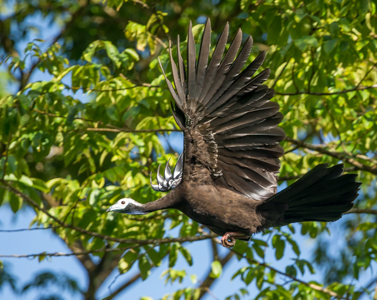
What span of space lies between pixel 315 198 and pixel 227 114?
81 cm

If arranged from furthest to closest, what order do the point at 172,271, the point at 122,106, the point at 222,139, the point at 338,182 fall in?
the point at 172,271 < the point at 122,106 < the point at 222,139 < the point at 338,182

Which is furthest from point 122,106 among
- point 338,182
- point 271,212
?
point 338,182

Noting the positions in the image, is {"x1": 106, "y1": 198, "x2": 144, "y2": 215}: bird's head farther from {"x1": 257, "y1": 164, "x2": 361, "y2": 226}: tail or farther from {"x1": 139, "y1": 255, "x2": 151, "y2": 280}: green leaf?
{"x1": 139, "y1": 255, "x2": 151, "y2": 280}: green leaf

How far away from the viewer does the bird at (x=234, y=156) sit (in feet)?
10.5

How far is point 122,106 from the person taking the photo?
4676 millimetres

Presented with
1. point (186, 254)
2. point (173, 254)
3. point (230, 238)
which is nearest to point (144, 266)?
point (173, 254)

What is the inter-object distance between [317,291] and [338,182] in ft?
6.96

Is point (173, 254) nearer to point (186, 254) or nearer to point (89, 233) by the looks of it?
point (186, 254)

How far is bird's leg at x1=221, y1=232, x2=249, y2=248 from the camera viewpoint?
3.35m

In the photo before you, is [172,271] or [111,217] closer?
[111,217]

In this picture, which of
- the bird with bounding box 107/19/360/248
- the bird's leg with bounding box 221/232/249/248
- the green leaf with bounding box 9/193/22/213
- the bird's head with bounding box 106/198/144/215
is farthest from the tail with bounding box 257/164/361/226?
the green leaf with bounding box 9/193/22/213

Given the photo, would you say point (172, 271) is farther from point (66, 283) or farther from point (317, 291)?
point (66, 283)

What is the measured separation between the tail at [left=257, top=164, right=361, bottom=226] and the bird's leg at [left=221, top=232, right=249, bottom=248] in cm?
22

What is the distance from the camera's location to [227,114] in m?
3.32
